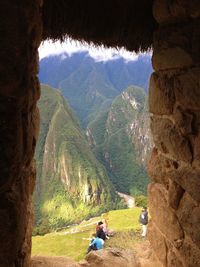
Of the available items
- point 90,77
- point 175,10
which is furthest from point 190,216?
point 90,77

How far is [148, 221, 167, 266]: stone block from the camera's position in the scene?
2.64 metres

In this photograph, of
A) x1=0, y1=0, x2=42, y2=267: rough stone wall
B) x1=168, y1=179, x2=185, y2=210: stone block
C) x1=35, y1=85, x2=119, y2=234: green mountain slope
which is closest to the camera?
x1=0, y1=0, x2=42, y2=267: rough stone wall

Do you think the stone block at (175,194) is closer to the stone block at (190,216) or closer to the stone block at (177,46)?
the stone block at (190,216)

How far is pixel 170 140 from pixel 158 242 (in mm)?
880

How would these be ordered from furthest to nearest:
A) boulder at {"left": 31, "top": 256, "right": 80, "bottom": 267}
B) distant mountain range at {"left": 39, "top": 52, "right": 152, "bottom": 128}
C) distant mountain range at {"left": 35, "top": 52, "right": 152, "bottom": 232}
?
distant mountain range at {"left": 39, "top": 52, "right": 152, "bottom": 128}, distant mountain range at {"left": 35, "top": 52, "right": 152, "bottom": 232}, boulder at {"left": 31, "top": 256, "right": 80, "bottom": 267}

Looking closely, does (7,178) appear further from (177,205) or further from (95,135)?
(95,135)

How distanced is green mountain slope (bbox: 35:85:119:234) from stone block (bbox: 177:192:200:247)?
40936 millimetres

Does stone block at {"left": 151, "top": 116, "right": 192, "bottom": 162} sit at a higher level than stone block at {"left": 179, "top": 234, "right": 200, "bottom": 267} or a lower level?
higher

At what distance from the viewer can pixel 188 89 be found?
7.29ft

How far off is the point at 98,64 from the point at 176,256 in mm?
102902

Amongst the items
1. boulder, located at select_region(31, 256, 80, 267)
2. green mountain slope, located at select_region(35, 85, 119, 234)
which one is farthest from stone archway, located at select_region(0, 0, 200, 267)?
green mountain slope, located at select_region(35, 85, 119, 234)

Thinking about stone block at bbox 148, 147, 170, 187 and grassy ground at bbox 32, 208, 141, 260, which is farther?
grassy ground at bbox 32, 208, 141, 260

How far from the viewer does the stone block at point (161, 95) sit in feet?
8.03

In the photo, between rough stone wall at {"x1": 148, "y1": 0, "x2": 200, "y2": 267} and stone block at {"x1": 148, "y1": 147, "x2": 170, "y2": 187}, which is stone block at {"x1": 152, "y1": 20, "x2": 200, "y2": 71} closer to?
rough stone wall at {"x1": 148, "y1": 0, "x2": 200, "y2": 267}
